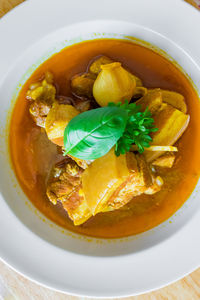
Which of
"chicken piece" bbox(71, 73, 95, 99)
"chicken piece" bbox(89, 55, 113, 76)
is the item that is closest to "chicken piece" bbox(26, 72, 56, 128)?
"chicken piece" bbox(71, 73, 95, 99)

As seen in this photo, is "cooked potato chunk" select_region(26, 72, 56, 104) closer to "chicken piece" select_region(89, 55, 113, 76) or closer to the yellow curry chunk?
"chicken piece" select_region(89, 55, 113, 76)

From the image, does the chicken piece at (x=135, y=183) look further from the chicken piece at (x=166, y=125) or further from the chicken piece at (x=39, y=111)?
the chicken piece at (x=39, y=111)

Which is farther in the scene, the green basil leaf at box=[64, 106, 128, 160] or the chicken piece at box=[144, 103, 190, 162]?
the chicken piece at box=[144, 103, 190, 162]

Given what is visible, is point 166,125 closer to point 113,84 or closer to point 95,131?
point 113,84

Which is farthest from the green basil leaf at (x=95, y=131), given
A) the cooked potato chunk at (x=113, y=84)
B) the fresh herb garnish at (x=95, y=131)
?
the cooked potato chunk at (x=113, y=84)

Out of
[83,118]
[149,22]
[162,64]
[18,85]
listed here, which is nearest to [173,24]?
[149,22]

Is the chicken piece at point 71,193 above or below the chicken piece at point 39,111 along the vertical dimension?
below
